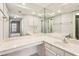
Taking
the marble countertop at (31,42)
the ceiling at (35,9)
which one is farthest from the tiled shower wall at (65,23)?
the marble countertop at (31,42)

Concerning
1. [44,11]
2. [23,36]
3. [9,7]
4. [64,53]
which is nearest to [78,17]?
[64,53]

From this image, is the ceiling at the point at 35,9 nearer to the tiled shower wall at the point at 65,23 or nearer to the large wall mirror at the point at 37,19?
the large wall mirror at the point at 37,19

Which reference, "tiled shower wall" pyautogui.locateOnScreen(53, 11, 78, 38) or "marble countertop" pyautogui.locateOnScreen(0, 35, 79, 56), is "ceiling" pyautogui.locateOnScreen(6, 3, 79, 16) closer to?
"tiled shower wall" pyautogui.locateOnScreen(53, 11, 78, 38)


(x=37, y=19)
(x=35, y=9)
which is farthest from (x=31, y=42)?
(x=35, y=9)

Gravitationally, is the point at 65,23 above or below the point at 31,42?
above

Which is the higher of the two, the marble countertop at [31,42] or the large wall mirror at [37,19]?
the large wall mirror at [37,19]

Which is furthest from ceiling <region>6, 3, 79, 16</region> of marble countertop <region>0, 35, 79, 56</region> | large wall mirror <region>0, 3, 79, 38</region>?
marble countertop <region>0, 35, 79, 56</region>

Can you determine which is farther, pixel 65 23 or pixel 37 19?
pixel 37 19

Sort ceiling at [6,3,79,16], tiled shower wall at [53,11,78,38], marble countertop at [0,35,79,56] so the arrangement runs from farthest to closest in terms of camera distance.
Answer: ceiling at [6,3,79,16]
tiled shower wall at [53,11,78,38]
marble countertop at [0,35,79,56]

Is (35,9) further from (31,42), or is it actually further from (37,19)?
(31,42)

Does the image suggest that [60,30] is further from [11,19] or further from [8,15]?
[8,15]

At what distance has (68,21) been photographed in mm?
1457

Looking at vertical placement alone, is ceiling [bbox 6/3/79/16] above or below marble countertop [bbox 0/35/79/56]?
above

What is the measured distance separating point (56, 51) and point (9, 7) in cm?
156
